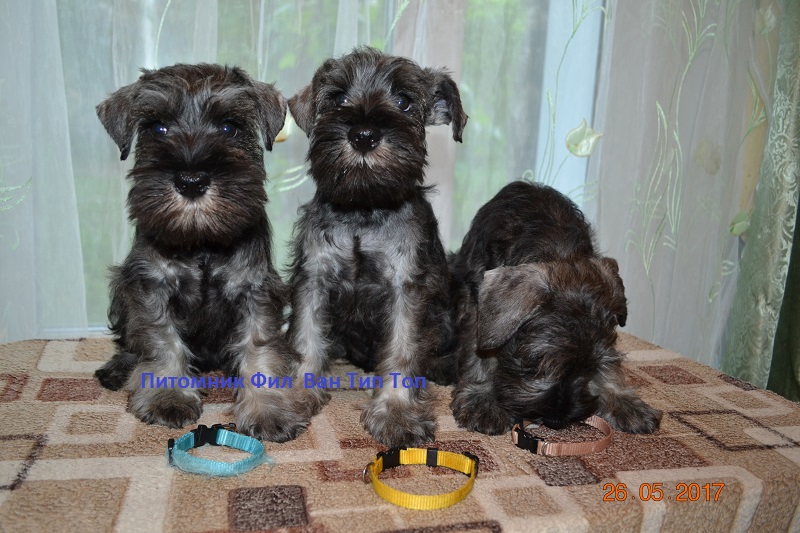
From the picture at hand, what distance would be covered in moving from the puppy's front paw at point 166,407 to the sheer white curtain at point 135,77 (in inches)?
47.8

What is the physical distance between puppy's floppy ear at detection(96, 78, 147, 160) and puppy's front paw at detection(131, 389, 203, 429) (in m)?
0.94

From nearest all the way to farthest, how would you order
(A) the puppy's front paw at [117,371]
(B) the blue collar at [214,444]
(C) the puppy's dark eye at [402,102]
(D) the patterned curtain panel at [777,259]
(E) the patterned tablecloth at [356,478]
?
1. (E) the patterned tablecloth at [356,478]
2. (B) the blue collar at [214,444]
3. (C) the puppy's dark eye at [402,102]
4. (A) the puppy's front paw at [117,371]
5. (D) the patterned curtain panel at [777,259]

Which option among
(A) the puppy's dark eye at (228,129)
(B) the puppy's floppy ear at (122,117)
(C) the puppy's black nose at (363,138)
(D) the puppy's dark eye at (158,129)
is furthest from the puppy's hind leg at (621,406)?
(B) the puppy's floppy ear at (122,117)

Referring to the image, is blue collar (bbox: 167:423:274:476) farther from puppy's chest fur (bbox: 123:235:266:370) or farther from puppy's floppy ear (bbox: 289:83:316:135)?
puppy's floppy ear (bbox: 289:83:316:135)

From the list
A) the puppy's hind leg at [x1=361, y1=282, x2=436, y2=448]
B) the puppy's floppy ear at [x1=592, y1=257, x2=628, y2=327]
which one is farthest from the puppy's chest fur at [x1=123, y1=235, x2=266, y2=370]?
the puppy's floppy ear at [x1=592, y1=257, x2=628, y2=327]

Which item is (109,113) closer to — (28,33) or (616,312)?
(28,33)

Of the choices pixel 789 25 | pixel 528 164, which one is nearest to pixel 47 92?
pixel 528 164

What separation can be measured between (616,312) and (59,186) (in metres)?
2.83

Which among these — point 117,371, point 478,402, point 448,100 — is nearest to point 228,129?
point 448,100

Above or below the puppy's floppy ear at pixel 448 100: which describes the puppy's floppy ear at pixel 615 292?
below

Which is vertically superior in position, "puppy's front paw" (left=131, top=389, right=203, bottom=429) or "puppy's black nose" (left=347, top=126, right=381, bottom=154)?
"puppy's black nose" (left=347, top=126, right=381, bottom=154)

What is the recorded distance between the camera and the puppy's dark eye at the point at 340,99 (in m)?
2.61

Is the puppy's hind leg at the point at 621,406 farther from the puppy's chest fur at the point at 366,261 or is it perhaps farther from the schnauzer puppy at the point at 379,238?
the puppy's chest fur at the point at 366,261

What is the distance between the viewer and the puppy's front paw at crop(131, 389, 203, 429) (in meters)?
2.57
